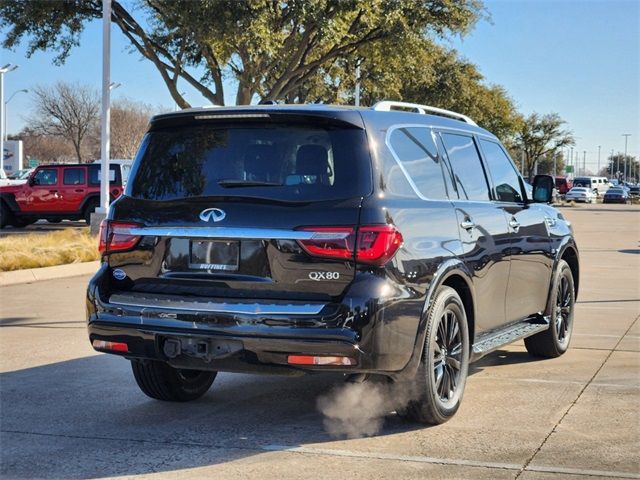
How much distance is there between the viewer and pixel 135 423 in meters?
5.93

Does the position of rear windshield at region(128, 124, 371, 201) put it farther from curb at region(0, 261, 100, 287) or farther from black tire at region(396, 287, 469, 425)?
curb at region(0, 261, 100, 287)

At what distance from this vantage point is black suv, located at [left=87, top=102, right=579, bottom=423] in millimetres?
5070

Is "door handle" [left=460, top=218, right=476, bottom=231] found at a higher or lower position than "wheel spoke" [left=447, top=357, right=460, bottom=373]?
higher

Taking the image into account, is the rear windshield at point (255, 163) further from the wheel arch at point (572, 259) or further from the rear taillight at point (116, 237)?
the wheel arch at point (572, 259)

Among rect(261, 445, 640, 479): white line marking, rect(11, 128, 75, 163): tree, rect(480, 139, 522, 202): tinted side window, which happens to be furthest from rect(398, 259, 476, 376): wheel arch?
rect(11, 128, 75, 163): tree

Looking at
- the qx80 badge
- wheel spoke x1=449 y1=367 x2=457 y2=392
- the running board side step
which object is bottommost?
wheel spoke x1=449 y1=367 x2=457 y2=392

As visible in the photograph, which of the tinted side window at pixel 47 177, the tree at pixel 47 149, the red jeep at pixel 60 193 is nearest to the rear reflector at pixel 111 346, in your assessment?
the red jeep at pixel 60 193

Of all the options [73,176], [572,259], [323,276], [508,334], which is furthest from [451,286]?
[73,176]

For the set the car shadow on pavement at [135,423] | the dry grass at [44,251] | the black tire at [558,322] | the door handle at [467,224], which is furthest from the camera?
the dry grass at [44,251]

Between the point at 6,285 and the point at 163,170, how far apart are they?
8.67 m

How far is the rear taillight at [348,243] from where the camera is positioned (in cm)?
506

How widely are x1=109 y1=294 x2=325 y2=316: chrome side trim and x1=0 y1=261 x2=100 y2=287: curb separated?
880 centimetres

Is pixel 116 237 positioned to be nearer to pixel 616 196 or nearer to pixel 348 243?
pixel 348 243

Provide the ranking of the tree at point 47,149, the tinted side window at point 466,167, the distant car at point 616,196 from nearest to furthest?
the tinted side window at point 466,167 < the distant car at point 616,196 < the tree at point 47,149
